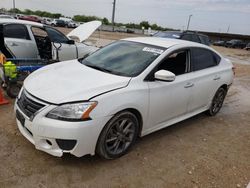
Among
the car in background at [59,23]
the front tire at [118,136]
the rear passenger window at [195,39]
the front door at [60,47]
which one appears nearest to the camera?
the front tire at [118,136]

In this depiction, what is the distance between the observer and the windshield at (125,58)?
3793mm

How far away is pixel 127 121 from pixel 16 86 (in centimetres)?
335

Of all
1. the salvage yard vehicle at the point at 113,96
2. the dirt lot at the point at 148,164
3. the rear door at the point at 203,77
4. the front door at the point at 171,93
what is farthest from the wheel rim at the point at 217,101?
the front door at the point at 171,93

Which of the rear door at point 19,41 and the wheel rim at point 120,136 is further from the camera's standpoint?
the rear door at point 19,41

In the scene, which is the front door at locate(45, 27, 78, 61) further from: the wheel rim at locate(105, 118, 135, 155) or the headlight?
the headlight

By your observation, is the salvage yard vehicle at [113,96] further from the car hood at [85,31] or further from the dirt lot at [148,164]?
the car hood at [85,31]

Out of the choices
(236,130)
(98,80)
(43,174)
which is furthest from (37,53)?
(236,130)

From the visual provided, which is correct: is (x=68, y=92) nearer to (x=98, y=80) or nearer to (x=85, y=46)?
(x=98, y=80)

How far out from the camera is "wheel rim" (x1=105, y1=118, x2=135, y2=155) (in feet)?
11.1

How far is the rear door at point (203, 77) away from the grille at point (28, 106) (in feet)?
8.53

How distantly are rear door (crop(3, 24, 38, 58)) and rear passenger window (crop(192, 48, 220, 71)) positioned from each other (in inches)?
182

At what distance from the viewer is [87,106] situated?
299 centimetres

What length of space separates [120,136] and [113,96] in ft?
2.11

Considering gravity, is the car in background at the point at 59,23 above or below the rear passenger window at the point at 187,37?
below
